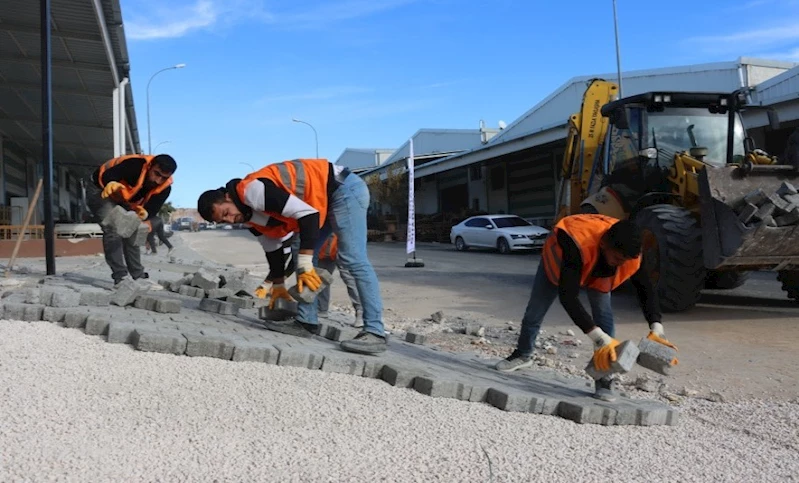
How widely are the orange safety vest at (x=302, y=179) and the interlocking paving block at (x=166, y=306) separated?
1.41 m

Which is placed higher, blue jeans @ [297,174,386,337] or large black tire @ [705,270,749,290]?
blue jeans @ [297,174,386,337]

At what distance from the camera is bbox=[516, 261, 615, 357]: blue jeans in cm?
428

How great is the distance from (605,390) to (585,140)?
741cm

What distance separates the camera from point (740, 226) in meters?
6.68

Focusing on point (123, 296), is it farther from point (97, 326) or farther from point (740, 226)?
point (740, 226)

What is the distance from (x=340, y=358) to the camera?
398 centimetres

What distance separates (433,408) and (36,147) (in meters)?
29.1

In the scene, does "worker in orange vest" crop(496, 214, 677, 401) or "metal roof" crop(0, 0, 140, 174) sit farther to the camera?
"metal roof" crop(0, 0, 140, 174)

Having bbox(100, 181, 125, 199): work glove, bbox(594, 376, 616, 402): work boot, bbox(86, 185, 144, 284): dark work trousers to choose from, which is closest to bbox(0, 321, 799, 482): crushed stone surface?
bbox(594, 376, 616, 402): work boot

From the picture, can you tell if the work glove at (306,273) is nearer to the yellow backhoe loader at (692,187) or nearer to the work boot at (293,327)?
the work boot at (293,327)

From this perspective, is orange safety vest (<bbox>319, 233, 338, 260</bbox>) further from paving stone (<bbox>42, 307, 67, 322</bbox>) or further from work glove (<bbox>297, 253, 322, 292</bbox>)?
paving stone (<bbox>42, 307, 67, 322</bbox>)

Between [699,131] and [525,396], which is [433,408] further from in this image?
[699,131]

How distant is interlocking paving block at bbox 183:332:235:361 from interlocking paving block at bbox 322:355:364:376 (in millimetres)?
572

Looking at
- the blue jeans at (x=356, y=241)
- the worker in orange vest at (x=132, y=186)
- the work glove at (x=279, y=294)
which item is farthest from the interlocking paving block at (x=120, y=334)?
the worker in orange vest at (x=132, y=186)
